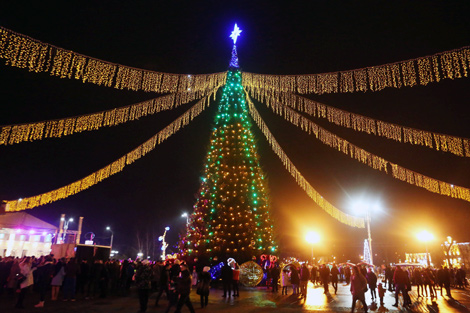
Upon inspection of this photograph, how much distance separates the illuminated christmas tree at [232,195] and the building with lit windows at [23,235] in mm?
18592

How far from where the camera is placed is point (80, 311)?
958cm

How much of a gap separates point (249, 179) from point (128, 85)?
983 cm

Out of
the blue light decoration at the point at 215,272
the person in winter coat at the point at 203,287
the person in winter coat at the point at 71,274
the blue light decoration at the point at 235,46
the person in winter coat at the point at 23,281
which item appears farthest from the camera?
the blue light decoration at the point at 235,46

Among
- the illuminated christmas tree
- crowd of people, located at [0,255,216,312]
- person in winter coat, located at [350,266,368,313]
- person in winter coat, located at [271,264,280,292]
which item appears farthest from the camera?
the illuminated christmas tree

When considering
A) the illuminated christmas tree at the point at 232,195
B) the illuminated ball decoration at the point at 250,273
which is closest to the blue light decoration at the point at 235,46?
the illuminated christmas tree at the point at 232,195

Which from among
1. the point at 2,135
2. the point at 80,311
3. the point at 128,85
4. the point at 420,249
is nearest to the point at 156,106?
the point at 128,85

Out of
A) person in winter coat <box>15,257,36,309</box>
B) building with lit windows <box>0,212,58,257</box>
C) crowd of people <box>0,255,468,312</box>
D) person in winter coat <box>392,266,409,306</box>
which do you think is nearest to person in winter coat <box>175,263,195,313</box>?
crowd of people <box>0,255,468,312</box>

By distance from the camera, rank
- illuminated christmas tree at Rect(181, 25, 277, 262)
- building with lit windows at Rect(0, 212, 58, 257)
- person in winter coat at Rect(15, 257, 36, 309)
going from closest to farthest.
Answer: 1. person in winter coat at Rect(15, 257, 36, 309)
2. illuminated christmas tree at Rect(181, 25, 277, 262)
3. building with lit windows at Rect(0, 212, 58, 257)

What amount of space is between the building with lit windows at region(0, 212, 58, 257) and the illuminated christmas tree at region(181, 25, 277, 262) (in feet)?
61.0

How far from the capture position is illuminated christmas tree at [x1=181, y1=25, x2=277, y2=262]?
1845 cm

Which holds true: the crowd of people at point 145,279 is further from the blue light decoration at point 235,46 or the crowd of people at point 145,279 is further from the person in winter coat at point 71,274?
the blue light decoration at point 235,46

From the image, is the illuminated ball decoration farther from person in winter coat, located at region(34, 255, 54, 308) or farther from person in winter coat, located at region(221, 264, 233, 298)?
person in winter coat, located at region(34, 255, 54, 308)

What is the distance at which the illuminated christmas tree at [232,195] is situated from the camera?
18.5m

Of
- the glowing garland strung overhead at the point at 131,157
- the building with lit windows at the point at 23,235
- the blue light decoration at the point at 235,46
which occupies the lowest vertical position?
the building with lit windows at the point at 23,235
